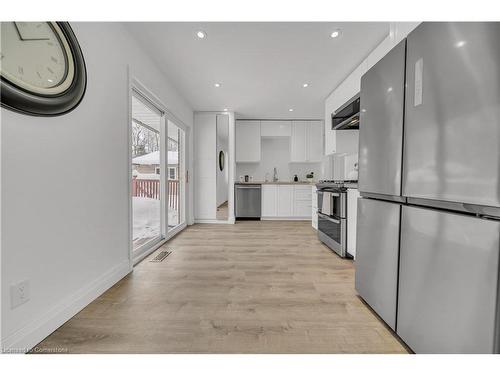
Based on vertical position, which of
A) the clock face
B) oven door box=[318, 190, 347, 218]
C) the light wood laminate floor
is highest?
the clock face

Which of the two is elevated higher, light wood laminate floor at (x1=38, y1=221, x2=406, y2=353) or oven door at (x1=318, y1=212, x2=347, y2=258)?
oven door at (x1=318, y1=212, x2=347, y2=258)

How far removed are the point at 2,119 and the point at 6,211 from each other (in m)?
0.44

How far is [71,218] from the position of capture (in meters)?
1.47

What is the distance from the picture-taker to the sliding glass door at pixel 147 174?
2.70 m

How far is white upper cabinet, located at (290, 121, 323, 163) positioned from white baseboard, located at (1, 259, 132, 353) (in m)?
4.58

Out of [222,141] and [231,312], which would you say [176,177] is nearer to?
[222,141]

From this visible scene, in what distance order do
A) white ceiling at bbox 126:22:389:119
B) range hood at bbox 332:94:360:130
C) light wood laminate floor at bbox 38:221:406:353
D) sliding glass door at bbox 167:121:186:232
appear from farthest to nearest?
sliding glass door at bbox 167:121:186:232 < range hood at bbox 332:94:360:130 < white ceiling at bbox 126:22:389:119 < light wood laminate floor at bbox 38:221:406:353

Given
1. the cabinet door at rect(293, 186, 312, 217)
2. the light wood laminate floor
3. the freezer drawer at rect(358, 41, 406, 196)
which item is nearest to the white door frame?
the light wood laminate floor

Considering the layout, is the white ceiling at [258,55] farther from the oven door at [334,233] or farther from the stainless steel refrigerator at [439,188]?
the oven door at [334,233]

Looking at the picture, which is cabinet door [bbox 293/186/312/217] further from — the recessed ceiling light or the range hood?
the recessed ceiling light

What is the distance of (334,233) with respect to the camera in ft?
9.52

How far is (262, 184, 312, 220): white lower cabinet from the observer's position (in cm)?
523

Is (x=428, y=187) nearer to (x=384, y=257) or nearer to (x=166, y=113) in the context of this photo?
(x=384, y=257)
